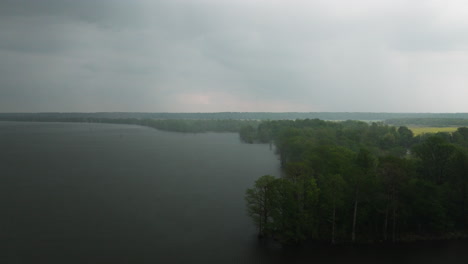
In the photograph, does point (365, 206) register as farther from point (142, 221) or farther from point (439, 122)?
point (439, 122)

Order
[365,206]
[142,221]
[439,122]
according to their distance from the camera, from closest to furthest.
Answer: [365,206] → [142,221] → [439,122]

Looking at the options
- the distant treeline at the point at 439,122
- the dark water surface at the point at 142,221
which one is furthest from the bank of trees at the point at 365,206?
the distant treeline at the point at 439,122

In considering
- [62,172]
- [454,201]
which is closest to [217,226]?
[454,201]

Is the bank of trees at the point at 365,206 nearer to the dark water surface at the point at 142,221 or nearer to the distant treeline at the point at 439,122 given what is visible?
the dark water surface at the point at 142,221

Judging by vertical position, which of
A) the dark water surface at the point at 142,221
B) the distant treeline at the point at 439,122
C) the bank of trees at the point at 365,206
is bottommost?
the dark water surface at the point at 142,221

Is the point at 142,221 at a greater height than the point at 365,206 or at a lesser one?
lesser

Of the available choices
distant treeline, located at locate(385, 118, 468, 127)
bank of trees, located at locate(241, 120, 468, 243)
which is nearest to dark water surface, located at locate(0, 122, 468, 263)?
bank of trees, located at locate(241, 120, 468, 243)

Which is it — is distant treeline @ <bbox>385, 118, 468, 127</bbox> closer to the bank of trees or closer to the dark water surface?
the dark water surface

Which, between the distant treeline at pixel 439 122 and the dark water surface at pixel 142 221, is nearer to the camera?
the dark water surface at pixel 142 221

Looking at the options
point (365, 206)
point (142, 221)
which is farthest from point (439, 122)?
point (142, 221)

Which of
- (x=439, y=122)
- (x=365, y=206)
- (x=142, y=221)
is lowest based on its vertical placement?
(x=142, y=221)

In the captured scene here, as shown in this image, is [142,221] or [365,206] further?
[142,221]
